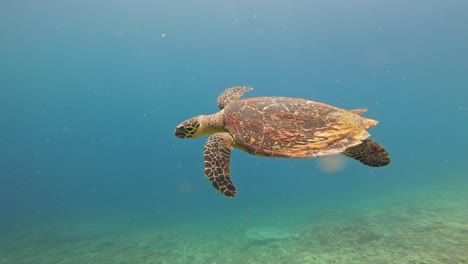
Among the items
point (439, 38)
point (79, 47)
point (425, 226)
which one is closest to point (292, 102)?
point (425, 226)

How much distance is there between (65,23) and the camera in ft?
143

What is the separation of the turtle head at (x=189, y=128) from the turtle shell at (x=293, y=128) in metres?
1.07

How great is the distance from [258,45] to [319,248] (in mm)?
61401

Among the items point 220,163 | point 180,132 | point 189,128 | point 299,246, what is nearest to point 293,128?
point 220,163

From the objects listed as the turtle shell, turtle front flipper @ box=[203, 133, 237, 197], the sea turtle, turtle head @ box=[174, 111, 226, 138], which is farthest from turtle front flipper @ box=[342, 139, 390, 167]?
turtle head @ box=[174, 111, 226, 138]

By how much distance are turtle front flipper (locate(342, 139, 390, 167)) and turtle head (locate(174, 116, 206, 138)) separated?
2949 millimetres

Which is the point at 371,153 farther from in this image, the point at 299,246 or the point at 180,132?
the point at 299,246

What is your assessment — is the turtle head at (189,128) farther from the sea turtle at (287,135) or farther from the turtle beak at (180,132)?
the sea turtle at (287,135)

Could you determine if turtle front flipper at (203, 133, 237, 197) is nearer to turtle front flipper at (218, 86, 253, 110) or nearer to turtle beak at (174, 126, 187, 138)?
turtle beak at (174, 126, 187, 138)

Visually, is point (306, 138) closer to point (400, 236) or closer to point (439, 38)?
point (400, 236)

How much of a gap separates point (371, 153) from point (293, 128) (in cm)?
136

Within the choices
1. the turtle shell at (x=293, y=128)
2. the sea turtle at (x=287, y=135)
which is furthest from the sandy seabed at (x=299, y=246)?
the turtle shell at (x=293, y=128)

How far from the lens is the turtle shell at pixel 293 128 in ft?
13.6

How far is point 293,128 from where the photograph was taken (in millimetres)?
4406
